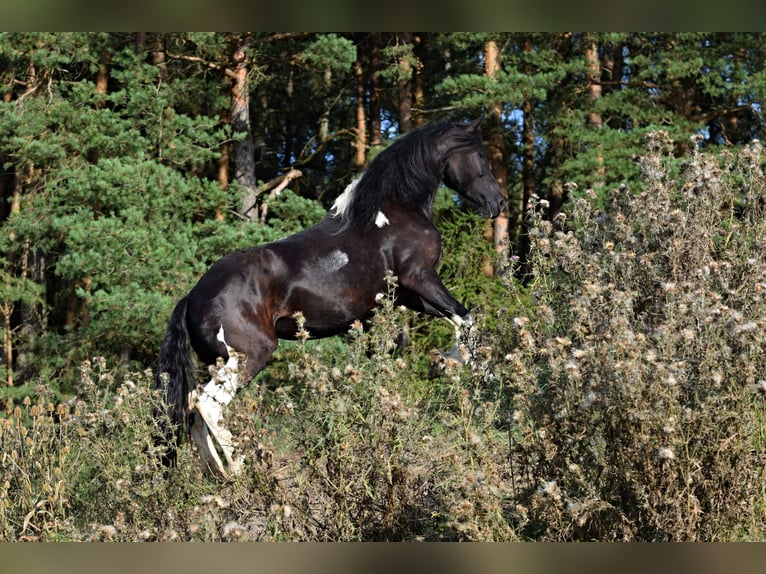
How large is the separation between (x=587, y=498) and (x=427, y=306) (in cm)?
317

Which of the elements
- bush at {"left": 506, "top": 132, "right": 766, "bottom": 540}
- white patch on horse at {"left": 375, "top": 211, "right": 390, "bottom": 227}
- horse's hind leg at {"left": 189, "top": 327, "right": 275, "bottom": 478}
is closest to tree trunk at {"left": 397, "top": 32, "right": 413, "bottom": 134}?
white patch on horse at {"left": 375, "top": 211, "right": 390, "bottom": 227}

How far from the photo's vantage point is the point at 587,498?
3229mm

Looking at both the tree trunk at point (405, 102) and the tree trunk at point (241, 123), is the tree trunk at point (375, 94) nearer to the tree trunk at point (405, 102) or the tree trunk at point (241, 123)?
the tree trunk at point (405, 102)

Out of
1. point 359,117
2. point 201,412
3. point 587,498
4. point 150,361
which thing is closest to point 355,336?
point 587,498

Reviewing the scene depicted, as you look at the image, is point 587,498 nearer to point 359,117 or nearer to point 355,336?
point 355,336

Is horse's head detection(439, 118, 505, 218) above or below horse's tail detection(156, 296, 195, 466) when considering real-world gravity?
above

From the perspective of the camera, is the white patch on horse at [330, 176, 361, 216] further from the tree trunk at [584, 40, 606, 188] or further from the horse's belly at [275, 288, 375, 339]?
the tree trunk at [584, 40, 606, 188]

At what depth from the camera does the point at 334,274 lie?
590 centimetres

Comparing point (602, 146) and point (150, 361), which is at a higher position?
point (602, 146)

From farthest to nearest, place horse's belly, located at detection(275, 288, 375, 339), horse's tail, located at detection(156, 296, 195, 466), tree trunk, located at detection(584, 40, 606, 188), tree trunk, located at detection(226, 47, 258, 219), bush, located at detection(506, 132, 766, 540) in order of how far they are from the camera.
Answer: tree trunk, located at detection(584, 40, 606, 188) < tree trunk, located at detection(226, 47, 258, 219) < horse's belly, located at detection(275, 288, 375, 339) < horse's tail, located at detection(156, 296, 195, 466) < bush, located at detection(506, 132, 766, 540)

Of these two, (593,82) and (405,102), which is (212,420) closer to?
(405,102)

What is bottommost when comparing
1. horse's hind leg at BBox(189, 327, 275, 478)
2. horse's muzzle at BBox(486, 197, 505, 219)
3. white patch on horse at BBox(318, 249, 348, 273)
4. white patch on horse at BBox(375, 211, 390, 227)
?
horse's hind leg at BBox(189, 327, 275, 478)

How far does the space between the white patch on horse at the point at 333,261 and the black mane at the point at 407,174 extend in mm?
278

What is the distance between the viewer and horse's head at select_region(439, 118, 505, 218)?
6.39 m
